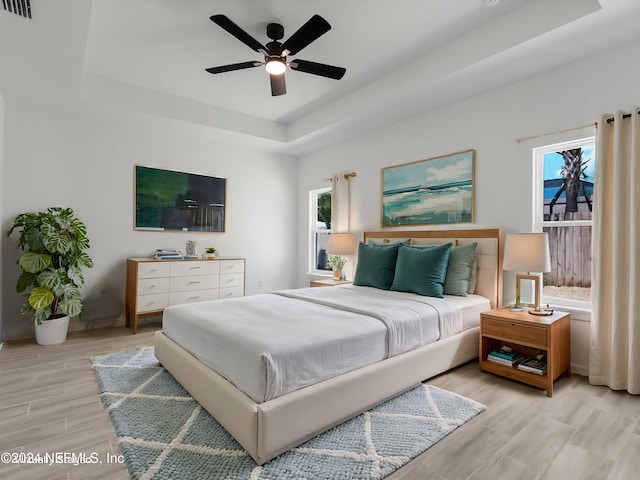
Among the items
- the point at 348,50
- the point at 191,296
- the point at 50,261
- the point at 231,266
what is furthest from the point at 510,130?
the point at 50,261

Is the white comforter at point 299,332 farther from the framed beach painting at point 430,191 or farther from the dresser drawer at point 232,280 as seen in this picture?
the dresser drawer at point 232,280

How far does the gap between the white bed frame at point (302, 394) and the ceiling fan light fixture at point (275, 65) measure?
230cm

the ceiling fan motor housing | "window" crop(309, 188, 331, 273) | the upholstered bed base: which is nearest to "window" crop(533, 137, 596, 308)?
the upholstered bed base

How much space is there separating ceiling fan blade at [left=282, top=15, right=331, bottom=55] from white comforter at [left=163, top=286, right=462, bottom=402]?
6.50ft

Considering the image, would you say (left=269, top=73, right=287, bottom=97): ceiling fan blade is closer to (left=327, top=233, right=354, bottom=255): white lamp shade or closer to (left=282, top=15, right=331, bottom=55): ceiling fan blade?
(left=282, top=15, right=331, bottom=55): ceiling fan blade

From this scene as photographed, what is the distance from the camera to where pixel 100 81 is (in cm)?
359

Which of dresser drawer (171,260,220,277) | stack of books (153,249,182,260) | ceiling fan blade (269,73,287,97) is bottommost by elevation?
dresser drawer (171,260,220,277)

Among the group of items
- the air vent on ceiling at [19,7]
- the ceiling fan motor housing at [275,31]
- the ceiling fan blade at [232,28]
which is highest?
the ceiling fan motor housing at [275,31]

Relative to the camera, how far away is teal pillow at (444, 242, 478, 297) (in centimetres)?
321

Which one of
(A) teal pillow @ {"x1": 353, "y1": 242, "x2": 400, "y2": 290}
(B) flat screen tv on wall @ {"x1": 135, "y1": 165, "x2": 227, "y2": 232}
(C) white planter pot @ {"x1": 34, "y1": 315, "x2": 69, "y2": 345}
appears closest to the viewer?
(C) white planter pot @ {"x1": 34, "y1": 315, "x2": 69, "y2": 345}

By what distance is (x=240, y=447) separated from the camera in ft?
5.79

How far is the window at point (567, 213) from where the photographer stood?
2.87 meters

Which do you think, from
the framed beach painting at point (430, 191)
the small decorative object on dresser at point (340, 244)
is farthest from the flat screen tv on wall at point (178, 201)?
the framed beach painting at point (430, 191)

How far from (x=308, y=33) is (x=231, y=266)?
3.14 metres
